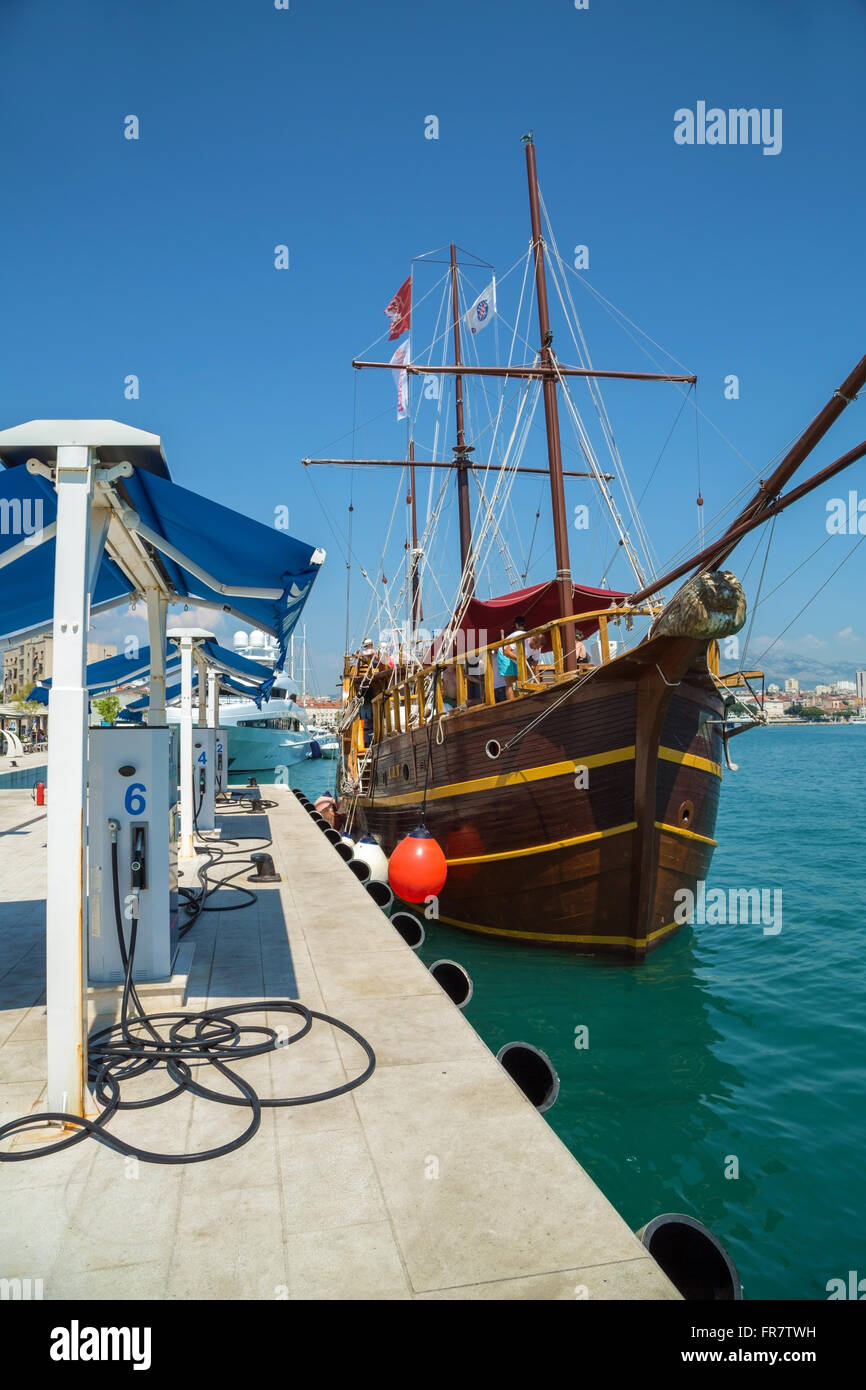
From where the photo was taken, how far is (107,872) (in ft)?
16.2

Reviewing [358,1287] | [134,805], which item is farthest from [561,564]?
[358,1287]

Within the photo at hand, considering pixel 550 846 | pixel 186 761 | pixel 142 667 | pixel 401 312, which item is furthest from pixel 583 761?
pixel 401 312

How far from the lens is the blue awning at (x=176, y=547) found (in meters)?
4.14

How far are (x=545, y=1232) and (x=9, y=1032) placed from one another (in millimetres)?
3602

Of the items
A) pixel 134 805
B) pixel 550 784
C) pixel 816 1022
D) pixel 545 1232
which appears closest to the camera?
pixel 545 1232

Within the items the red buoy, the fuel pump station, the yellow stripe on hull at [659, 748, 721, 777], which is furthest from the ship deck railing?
the fuel pump station

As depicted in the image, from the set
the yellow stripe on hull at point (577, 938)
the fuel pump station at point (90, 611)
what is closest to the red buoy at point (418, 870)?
the yellow stripe on hull at point (577, 938)

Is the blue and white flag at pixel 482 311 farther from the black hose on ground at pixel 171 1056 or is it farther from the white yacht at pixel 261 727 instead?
the white yacht at pixel 261 727

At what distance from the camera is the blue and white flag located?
605 inches

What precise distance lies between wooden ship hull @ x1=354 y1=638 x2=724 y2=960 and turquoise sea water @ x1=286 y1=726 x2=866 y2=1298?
52 cm

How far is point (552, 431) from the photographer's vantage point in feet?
41.3

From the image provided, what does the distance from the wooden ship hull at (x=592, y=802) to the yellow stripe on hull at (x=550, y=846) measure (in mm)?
17

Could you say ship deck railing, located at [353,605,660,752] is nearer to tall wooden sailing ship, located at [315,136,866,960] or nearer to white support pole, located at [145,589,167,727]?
tall wooden sailing ship, located at [315,136,866,960]
